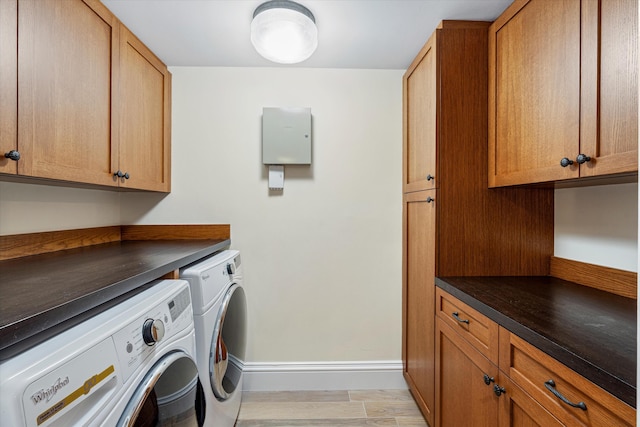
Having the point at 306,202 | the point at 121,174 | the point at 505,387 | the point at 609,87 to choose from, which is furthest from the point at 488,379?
the point at 121,174

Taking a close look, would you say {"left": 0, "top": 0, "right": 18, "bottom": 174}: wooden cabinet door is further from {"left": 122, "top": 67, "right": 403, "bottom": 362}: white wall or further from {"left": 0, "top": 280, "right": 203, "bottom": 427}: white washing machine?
{"left": 122, "top": 67, "right": 403, "bottom": 362}: white wall

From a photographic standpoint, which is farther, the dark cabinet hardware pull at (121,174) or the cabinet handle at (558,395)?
the dark cabinet hardware pull at (121,174)

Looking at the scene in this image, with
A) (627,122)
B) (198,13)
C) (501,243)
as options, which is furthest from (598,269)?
(198,13)

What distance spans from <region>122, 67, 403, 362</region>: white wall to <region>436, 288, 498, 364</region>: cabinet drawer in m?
0.66

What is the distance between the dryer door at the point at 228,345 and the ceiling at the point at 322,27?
133 centimetres

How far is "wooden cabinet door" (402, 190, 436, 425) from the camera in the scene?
161cm

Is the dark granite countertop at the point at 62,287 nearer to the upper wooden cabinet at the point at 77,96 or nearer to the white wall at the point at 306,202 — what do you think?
the upper wooden cabinet at the point at 77,96

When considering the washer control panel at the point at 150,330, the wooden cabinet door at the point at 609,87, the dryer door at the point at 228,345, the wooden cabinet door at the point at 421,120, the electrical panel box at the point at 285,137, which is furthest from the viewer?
the electrical panel box at the point at 285,137

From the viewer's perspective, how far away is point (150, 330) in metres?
0.82

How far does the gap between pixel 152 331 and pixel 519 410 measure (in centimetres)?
106

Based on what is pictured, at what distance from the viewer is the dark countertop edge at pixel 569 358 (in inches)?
24.4

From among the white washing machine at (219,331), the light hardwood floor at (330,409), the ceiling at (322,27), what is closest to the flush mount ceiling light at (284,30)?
the ceiling at (322,27)

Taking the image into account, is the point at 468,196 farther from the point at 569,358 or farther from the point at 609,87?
the point at 569,358

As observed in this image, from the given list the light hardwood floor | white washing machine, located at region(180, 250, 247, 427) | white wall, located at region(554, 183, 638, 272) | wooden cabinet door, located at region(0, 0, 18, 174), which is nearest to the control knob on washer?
white washing machine, located at region(180, 250, 247, 427)
